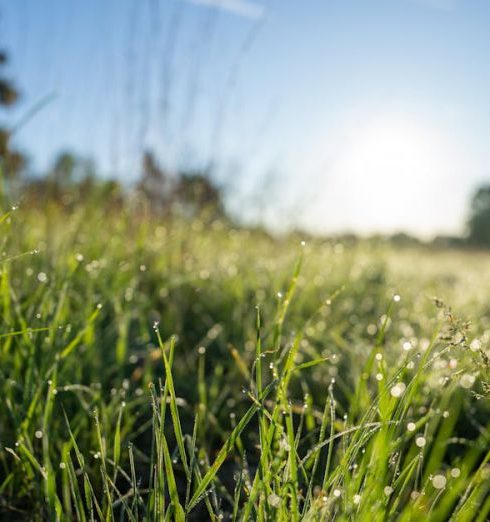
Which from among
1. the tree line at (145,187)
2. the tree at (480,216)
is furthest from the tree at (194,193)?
the tree at (480,216)

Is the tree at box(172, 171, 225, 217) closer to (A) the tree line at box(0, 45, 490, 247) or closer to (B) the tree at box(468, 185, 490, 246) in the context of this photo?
(A) the tree line at box(0, 45, 490, 247)

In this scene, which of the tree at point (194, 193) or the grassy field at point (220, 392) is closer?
the grassy field at point (220, 392)

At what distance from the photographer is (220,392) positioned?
5.53 feet

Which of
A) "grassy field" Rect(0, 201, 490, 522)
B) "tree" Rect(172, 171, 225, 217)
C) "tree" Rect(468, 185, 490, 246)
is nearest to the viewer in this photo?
"grassy field" Rect(0, 201, 490, 522)

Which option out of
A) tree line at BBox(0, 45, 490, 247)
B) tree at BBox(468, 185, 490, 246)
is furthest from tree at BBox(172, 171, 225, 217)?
tree at BBox(468, 185, 490, 246)

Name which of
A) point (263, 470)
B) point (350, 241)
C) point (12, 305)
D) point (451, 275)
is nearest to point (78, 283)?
point (12, 305)

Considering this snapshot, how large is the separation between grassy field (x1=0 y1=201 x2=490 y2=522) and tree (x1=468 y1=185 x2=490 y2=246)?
30454 millimetres

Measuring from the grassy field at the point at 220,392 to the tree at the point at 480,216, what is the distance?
1199 inches

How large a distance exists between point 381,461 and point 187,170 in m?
2.73

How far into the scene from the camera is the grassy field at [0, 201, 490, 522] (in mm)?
783

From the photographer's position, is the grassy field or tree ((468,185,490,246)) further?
tree ((468,185,490,246))

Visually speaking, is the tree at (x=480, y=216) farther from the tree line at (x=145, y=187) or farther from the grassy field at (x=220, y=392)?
the grassy field at (x=220, y=392)

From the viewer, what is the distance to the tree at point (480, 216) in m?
31.1

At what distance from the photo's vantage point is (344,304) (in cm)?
232
